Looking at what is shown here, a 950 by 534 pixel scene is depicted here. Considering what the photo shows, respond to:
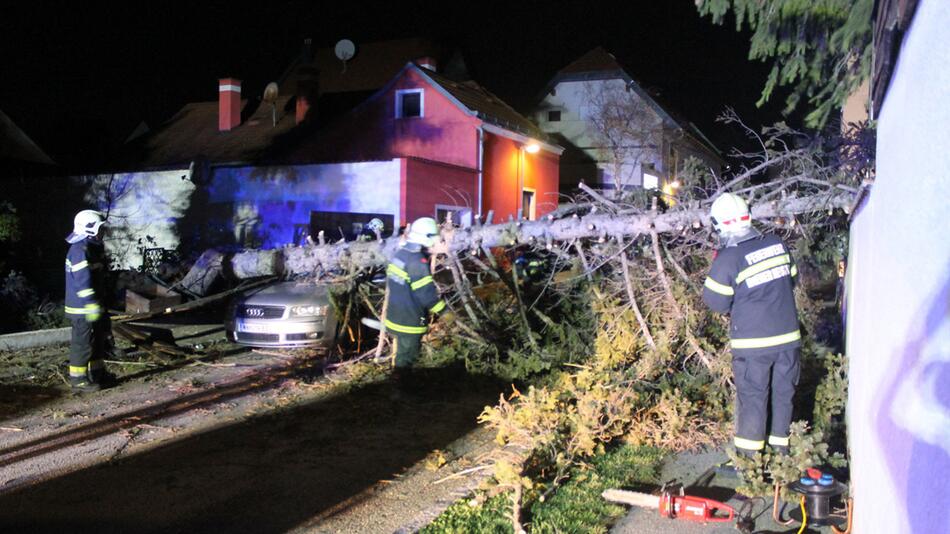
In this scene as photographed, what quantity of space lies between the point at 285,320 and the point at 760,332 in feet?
18.1

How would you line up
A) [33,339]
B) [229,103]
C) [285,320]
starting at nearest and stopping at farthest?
[285,320] → [33,339] → [229,103]

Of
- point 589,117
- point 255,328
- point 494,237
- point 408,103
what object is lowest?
point 255,328

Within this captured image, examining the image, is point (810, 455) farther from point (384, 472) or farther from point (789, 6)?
point (789, 6)

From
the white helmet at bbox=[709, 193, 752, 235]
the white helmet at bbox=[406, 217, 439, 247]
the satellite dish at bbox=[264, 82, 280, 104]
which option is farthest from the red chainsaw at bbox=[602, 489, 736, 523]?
the satellite dish at bbox=[264, 82, 280, 104]

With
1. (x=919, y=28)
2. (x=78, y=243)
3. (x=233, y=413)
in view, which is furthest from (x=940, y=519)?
(x=78, y=243)

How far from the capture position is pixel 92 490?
4586 mm

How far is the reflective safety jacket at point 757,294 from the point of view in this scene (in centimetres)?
447

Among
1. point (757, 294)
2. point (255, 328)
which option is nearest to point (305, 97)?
point (255, 328)

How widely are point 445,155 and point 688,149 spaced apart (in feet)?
46.3

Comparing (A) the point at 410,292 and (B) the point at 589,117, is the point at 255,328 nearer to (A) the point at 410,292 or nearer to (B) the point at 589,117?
(A) the point at 410,292

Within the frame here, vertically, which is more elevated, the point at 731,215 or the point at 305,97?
the point at 305,97

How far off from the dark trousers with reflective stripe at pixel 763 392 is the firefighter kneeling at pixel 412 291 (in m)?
2.58

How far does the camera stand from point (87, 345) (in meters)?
7.10

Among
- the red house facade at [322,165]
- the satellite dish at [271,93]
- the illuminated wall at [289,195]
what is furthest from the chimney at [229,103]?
the illuminated wall at [289,195]
